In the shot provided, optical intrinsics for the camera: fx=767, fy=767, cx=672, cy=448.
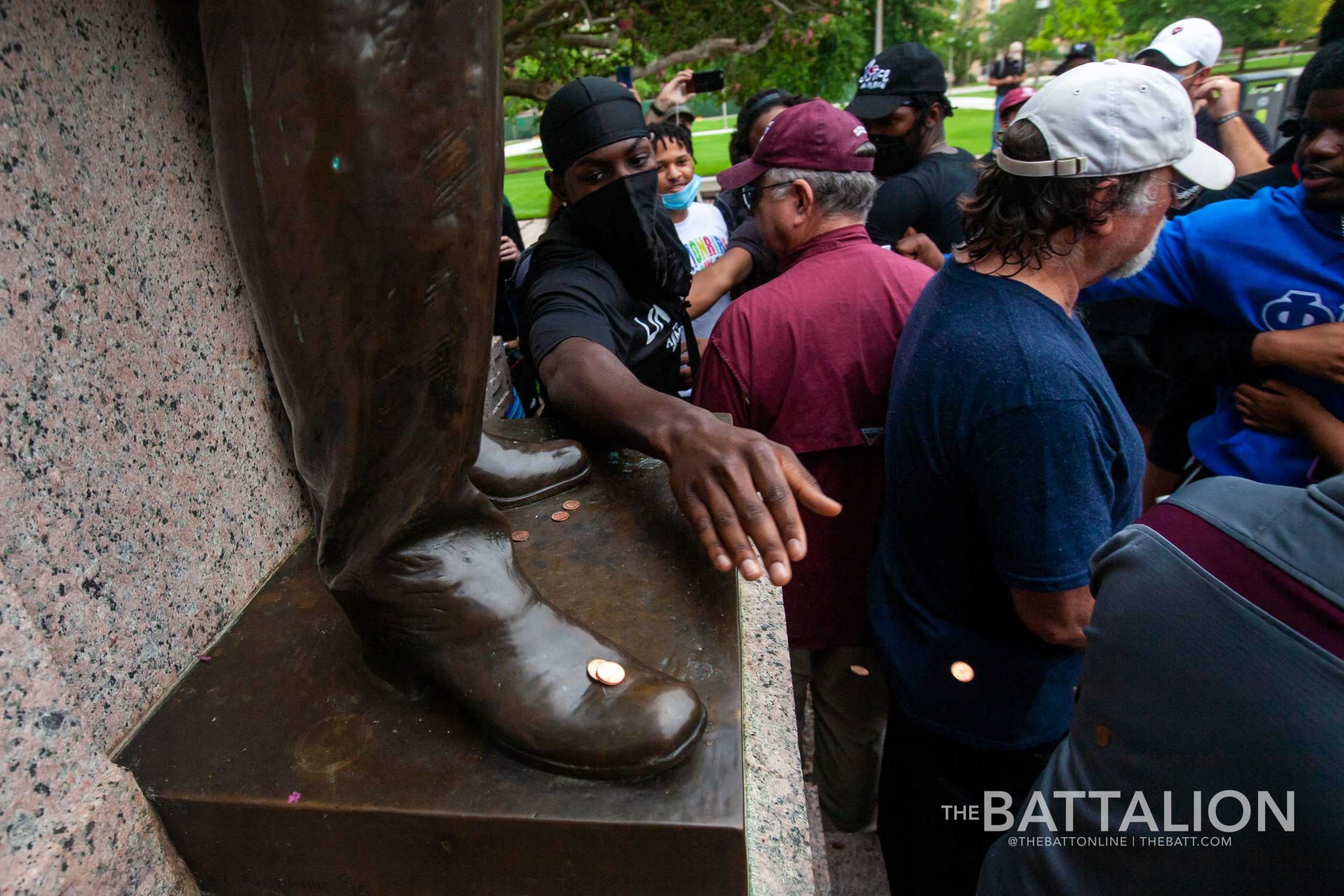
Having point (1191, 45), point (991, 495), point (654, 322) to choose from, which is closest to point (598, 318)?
point (654, 322)

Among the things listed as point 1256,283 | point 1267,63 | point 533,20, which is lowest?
point 1267,63

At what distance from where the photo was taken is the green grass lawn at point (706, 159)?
63.6 feet

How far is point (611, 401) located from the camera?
1.55 metres

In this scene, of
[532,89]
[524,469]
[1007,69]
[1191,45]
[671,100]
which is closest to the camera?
[524,469]

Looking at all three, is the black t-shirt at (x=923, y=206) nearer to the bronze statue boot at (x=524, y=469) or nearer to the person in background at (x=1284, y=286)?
the person in background at (x=1284, y=286)

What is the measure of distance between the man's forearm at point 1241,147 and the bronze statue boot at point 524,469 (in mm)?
4099

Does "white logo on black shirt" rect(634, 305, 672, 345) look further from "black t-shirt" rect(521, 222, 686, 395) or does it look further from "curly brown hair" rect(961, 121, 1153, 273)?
"curly brown hair" rect(961, 121, 1153, 273)

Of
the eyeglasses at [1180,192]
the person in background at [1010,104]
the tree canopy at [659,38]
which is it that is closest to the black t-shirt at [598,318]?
A: the eyeglasses at [1180,192]

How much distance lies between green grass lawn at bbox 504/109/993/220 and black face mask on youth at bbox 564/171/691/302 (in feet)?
42.8

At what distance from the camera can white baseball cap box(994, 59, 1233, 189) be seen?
5.45 feet

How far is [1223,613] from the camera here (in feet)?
3.05

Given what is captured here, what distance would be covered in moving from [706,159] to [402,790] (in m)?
28.4

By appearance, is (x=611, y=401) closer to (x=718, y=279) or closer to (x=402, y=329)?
(x=402, y=329)

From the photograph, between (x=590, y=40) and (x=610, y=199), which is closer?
(x=610, y=199)
